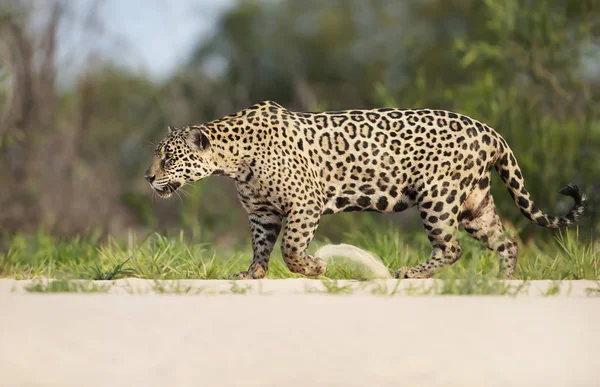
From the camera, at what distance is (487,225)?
7.56m

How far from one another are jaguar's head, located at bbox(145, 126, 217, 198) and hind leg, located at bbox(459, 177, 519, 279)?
84.6 inches

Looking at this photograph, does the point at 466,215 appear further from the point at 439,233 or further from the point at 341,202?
the point at 341,202

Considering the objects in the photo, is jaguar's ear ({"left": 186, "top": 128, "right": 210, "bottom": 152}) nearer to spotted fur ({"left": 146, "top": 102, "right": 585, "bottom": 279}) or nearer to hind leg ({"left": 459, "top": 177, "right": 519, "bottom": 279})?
spotted fur ({"left": 146, "top": 102, "right": 585, "bottom": 279})

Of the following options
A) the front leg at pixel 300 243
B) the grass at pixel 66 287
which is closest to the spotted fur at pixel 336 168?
the front leg at pixel 300 243

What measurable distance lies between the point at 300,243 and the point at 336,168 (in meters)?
0.73

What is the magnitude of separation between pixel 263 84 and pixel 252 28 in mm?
3185

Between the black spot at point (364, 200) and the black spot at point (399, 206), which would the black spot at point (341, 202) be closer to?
the black spot at point (364, 200)

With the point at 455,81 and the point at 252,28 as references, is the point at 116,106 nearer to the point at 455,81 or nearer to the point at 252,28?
the point at 252,28

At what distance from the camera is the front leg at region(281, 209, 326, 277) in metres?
6.90

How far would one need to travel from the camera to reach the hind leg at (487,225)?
7.45 metres

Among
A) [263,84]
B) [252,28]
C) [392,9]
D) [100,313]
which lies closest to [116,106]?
[263,84]

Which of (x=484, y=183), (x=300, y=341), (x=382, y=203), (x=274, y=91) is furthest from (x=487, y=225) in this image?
(x=274, y=91)

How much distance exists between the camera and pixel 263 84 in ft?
81.6

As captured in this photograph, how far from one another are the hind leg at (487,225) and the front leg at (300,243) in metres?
1.39
